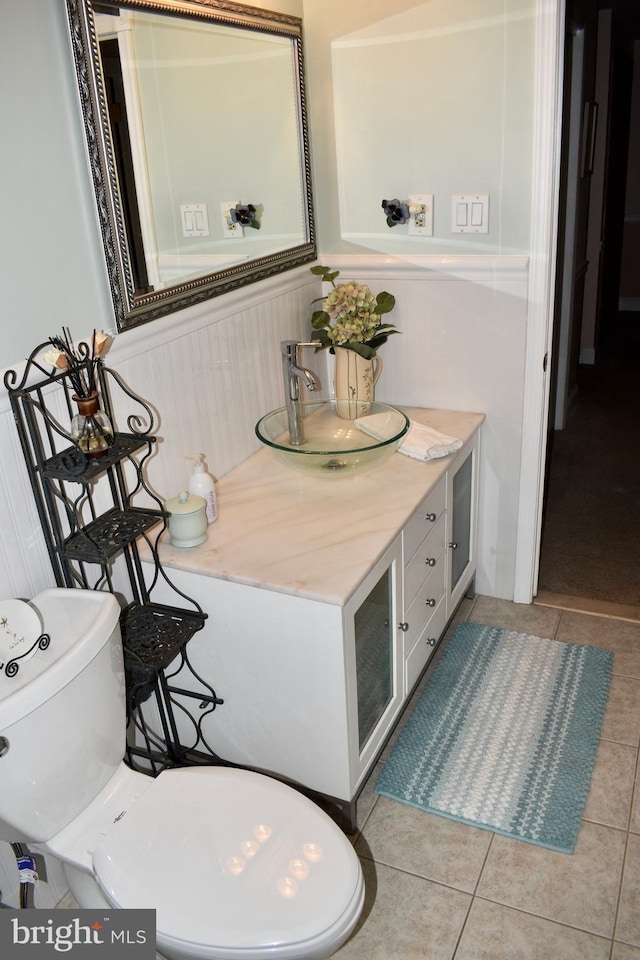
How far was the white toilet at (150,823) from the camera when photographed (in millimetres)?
1236

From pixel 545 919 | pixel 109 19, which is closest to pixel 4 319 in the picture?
pixel 109 19

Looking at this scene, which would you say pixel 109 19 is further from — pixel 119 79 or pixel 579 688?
pixel 579 688

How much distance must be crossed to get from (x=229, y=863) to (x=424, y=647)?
977 mm

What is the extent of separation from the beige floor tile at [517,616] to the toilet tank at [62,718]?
142cm

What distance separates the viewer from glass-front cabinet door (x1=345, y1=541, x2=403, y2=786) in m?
1.68

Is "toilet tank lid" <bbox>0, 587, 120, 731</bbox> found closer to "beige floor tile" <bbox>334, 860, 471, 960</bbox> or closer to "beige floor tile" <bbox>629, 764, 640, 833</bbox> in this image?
"beige floor tile" <bbox>334, 860, 471, 960</bbox>

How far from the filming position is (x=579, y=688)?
88.4 inches

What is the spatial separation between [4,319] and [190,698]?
3.17 feet

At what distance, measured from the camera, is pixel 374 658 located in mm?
1834

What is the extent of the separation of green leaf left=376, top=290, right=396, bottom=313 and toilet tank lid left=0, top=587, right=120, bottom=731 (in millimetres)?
Answer: 1329

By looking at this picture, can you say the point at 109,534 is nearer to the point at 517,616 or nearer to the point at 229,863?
the point at 229,863

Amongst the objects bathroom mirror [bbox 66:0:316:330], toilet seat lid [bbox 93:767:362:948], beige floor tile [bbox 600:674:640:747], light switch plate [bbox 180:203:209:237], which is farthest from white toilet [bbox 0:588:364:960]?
beige floor tile [bbox 600:674:640:747]

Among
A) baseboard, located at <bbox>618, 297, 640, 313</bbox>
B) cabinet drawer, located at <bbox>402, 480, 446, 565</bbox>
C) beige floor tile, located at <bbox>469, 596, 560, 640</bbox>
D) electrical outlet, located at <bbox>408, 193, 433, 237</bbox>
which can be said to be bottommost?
beige floor tile, located at <bbox>469, 596, 560, 640</bbox>

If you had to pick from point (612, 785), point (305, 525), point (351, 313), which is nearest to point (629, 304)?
point (351, 313)
